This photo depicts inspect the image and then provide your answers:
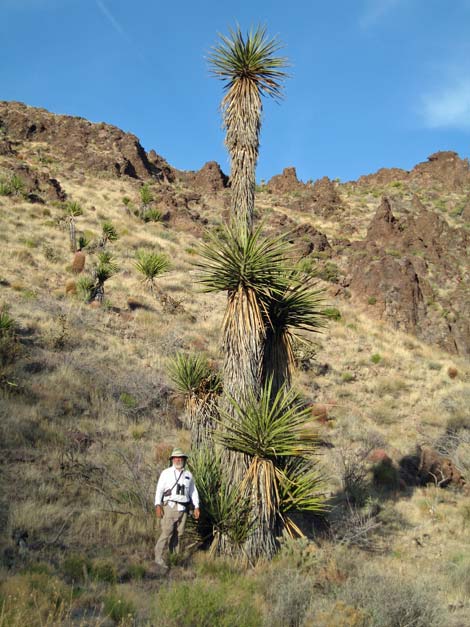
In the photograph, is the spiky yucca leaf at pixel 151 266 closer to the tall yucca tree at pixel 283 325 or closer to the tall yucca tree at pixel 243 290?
the tall yucca tree at pixel 283 325

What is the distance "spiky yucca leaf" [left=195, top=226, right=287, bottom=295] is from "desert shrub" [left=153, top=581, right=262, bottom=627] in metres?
3.63

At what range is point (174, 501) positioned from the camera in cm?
651

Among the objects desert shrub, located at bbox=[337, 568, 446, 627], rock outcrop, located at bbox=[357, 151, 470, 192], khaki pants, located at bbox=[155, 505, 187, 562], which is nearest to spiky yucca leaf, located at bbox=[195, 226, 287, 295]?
khaki pants, located at bbox=[155, 505, 187, 562]

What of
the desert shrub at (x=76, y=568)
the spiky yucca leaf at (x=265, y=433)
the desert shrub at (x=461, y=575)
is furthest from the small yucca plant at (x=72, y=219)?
the desert shrub at (x=461, y=575)

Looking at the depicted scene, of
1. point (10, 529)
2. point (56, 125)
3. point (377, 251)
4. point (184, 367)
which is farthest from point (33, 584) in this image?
point (56, 125)

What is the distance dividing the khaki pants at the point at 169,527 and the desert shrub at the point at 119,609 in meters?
1.57

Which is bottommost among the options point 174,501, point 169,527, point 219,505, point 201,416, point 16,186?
point 169,527

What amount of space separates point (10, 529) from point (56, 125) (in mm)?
46834

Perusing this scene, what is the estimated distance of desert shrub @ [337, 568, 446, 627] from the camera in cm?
493

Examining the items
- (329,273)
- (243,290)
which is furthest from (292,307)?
(329,273)

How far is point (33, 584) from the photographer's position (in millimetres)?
4605

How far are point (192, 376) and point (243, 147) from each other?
12.0 feet

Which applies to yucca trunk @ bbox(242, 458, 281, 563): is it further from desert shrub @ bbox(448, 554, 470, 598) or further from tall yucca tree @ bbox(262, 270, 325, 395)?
desert shrub @ bbox(448, 554, 470, 598)

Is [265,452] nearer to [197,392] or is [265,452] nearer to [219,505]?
[219,505]
